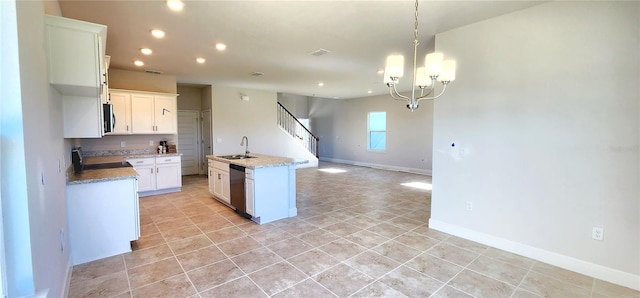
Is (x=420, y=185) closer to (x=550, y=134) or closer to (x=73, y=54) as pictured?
(x=550, y=134)

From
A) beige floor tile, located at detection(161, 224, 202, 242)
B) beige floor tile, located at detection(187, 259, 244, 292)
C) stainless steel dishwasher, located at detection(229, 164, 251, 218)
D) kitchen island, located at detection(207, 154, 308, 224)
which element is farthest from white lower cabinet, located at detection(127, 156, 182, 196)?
beige floor tile, located at detection(187, 259, 244, 292)

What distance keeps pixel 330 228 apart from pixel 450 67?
2515mm

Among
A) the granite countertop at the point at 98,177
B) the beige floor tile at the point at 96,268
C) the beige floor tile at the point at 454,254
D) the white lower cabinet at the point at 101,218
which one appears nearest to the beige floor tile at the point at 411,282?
the beige floor tile at the point at 454,254

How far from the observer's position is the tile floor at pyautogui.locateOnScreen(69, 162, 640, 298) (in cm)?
239

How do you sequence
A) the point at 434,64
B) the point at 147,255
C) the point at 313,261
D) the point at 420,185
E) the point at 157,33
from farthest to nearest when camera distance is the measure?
the point at 420,185, the point at 157,33, the point at 147,255, the point at 313,261, the point at 434,64

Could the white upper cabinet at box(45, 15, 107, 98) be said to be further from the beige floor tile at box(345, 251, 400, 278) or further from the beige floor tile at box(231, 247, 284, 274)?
the beige floor tile at box(345, 251, 400, 278)

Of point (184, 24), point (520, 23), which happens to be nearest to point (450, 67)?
point (520, 23)

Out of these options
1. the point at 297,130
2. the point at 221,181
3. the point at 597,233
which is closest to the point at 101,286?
the point at 221,181

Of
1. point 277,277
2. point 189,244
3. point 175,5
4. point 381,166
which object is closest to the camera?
point 277,277

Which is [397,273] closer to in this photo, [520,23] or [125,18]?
[520,23]

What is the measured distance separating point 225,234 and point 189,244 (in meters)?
0.45

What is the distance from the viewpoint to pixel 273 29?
347cm

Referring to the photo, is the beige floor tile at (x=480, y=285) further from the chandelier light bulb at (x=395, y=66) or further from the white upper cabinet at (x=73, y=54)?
the white upper cabinet at (x=73, y=54)

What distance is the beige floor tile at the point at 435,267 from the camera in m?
2.63
